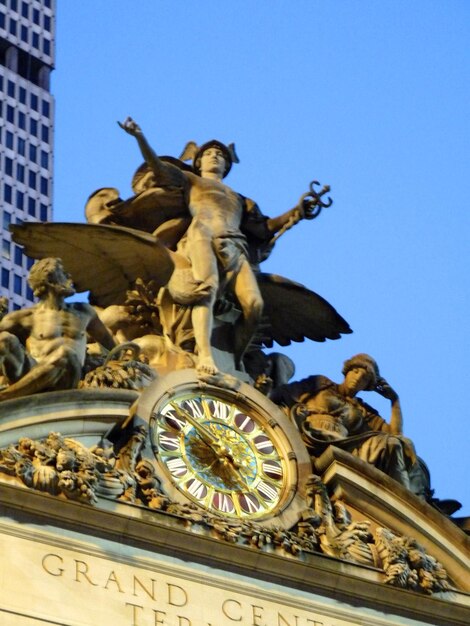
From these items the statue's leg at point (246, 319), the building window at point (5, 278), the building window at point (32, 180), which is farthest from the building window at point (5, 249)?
the statue's leg at point (246, 319)

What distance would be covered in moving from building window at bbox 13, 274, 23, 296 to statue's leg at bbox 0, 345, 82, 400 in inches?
1070

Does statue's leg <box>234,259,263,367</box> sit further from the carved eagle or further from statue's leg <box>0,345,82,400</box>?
statue's leg <box>0,345,82,400</box>

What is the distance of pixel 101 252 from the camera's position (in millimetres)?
33188

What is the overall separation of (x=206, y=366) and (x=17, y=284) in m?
26.5

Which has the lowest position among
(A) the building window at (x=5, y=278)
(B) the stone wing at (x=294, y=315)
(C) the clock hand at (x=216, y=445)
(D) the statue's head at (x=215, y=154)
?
(C) the clock hand at (x=216, y=445)

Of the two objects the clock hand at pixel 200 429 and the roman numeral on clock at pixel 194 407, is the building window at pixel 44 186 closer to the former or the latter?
the roman numeral on clock at pixel 194 407

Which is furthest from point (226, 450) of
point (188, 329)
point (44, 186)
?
point (44, 186)

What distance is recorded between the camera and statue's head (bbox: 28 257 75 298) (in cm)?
3109

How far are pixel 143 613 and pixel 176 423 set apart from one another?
11.0 ft

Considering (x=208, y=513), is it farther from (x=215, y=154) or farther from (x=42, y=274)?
(x=215, y=154)

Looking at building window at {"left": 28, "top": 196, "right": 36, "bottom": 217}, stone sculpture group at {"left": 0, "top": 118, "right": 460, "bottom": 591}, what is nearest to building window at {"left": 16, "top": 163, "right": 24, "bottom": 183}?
building window at {"left": 28, "top": 196, "right": 36, "bottom": 217}

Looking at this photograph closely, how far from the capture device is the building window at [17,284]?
57250 millimetres

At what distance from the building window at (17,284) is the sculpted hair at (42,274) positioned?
25.9m

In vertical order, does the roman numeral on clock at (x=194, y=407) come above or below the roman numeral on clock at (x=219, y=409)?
below
